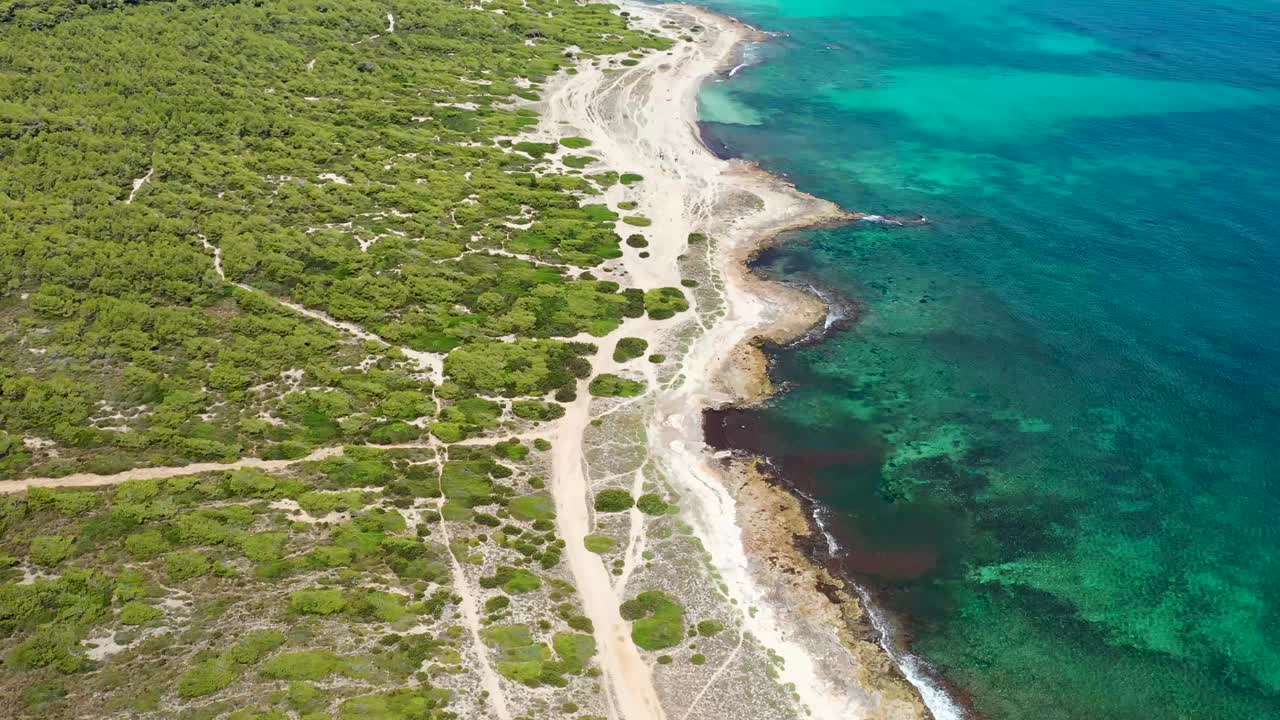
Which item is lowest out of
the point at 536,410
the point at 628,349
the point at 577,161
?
the point at 536,410

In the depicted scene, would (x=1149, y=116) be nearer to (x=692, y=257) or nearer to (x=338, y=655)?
(x=692, y=257)

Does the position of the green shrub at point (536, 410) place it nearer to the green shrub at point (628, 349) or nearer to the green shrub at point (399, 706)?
the green shrub at point (628, 349)

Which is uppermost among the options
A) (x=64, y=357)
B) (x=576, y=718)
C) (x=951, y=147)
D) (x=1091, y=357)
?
(x=951, y=147)

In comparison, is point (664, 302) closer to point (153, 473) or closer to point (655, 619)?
point (655, 619)

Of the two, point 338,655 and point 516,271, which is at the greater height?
point 516,271

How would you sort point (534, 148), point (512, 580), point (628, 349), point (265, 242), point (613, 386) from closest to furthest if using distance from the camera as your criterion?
point (512, 580), point (613, 386), point (628, 349), point (265, 242), point (534, 148)

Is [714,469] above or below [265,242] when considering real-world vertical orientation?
below

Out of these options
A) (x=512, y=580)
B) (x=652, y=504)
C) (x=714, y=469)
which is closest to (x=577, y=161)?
(x=714, y=469)

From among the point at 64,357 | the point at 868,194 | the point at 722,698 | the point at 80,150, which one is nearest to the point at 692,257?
the point at 868,194
